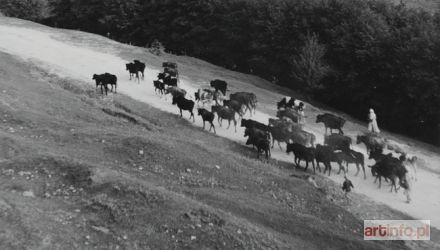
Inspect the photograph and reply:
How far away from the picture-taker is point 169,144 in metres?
19.9

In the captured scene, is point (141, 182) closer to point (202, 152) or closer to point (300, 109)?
point (202, 152)

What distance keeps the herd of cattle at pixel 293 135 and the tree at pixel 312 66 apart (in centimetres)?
921

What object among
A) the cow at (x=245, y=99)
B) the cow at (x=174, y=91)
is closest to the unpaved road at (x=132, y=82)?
the cow at (x=174, y=91)

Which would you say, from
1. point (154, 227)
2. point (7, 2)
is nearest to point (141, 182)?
point (154, 227)

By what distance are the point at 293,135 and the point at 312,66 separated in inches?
607

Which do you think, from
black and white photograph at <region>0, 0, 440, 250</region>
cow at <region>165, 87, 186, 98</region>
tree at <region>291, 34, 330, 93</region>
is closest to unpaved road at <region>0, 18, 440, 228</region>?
black and white photograph at <region>0, 0, 440, 250</region>

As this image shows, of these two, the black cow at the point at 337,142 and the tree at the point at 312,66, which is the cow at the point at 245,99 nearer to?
the black cow at the point at 337,142

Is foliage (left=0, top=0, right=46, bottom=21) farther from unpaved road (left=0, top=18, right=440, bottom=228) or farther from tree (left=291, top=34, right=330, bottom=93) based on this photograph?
tree (left=291, top=34, right=330, bottom=93)

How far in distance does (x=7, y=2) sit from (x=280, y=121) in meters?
46.9

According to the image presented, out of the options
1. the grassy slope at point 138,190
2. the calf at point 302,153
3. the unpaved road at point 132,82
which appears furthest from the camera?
the calf at point 302,153

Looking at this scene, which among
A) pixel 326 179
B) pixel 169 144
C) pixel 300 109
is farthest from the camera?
pixel 300 109

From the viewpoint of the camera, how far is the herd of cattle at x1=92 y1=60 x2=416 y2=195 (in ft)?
71.9

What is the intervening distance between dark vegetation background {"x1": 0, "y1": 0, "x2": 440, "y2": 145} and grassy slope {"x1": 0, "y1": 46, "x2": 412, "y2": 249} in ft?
56.5

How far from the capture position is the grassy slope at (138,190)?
13.2 meters
